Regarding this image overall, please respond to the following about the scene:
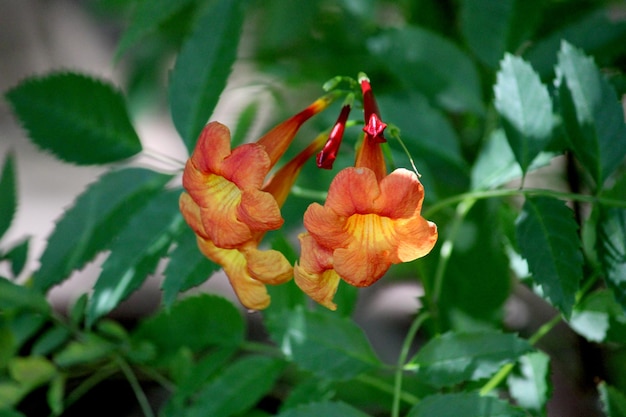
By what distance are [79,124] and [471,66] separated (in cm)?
67

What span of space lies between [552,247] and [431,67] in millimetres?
481

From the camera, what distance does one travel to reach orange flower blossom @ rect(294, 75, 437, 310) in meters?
0.70

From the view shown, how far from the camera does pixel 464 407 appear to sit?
0.82 meters

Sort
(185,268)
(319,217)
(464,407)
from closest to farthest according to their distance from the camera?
(319,217) → (464,407) → (185,268)

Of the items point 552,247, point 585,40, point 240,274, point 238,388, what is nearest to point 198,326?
point 238,388

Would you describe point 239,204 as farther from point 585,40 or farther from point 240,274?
point 585,40

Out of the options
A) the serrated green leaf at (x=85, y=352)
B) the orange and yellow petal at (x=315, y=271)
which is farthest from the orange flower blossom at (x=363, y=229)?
the serrated green leaf at (x=85, y=352)

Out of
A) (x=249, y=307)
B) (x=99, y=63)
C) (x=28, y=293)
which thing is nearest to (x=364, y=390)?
(x=249, y=307)

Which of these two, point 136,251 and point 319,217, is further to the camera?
point 136,251

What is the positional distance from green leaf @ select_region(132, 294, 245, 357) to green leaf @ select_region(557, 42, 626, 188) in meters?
0.63

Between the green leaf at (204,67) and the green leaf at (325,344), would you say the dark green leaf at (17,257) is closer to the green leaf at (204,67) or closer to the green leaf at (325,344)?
the green leaf at (204,67)

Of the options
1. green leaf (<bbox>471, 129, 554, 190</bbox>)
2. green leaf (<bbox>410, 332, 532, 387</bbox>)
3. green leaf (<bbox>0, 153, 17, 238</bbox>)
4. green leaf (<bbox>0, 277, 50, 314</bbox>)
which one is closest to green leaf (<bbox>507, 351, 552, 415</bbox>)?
green leaf (<bbox>410, 332, 532, 387</bbox>)

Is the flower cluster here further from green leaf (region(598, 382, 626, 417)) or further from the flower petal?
green leaf (region(598, 382, 626, 417))

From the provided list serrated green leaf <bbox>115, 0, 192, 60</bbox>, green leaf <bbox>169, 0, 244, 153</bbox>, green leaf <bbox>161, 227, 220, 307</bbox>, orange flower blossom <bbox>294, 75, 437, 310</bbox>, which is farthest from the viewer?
serrated green leaf <bbox>115, 0, 192, 60</bbox>
